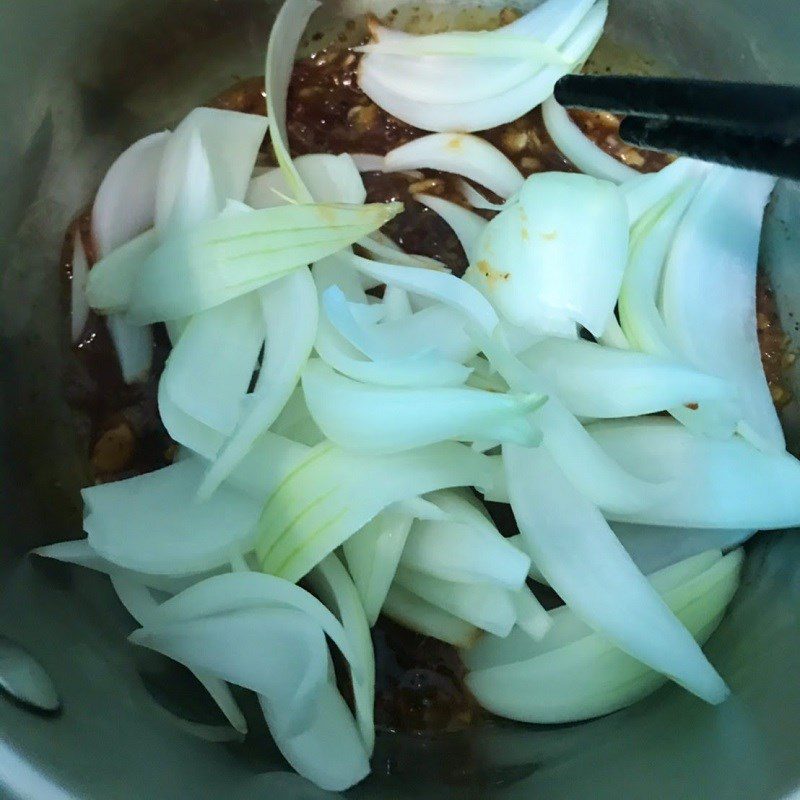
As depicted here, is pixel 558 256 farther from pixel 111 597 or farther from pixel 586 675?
pixel 111 597

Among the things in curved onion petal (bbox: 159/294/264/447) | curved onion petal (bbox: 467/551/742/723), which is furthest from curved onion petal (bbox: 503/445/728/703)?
curved onion petal (bbox: 159/294/264/447)

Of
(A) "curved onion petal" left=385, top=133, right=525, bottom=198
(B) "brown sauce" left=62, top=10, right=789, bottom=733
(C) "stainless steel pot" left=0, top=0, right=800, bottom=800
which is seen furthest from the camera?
(A) "curved onion petal" left=385, top=133, right=525, bottom=198

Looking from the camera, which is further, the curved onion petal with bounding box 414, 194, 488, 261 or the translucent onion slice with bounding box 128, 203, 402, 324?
the curved onion petal with bounding box 414, 194, 488, 261

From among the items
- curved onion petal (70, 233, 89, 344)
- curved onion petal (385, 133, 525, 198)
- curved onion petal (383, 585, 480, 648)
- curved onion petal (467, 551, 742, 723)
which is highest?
curved onion petal (385, 133, 525, 198)

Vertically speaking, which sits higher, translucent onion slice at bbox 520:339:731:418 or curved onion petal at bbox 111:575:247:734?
translucent onion slice at bbox 520:339:731:418

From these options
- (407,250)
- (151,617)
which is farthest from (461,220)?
(151,617)

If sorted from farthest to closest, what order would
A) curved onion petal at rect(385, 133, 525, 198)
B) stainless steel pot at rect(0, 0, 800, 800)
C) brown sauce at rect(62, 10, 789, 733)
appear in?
curved onion petal at rect(385, 133, 525, 198), brown sauce at rect(62, 10, 789, 733), stainless steel pot at rect(0, 0, 800, 800)

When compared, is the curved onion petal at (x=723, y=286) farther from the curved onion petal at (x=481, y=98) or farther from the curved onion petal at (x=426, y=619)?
the curved onion petal at (x=426, y=619)

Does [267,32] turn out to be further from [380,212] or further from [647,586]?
[647,586]

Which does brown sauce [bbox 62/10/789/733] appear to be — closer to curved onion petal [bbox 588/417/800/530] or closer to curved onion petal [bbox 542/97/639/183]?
curved onion petal [bbox 542/97/639/183]
